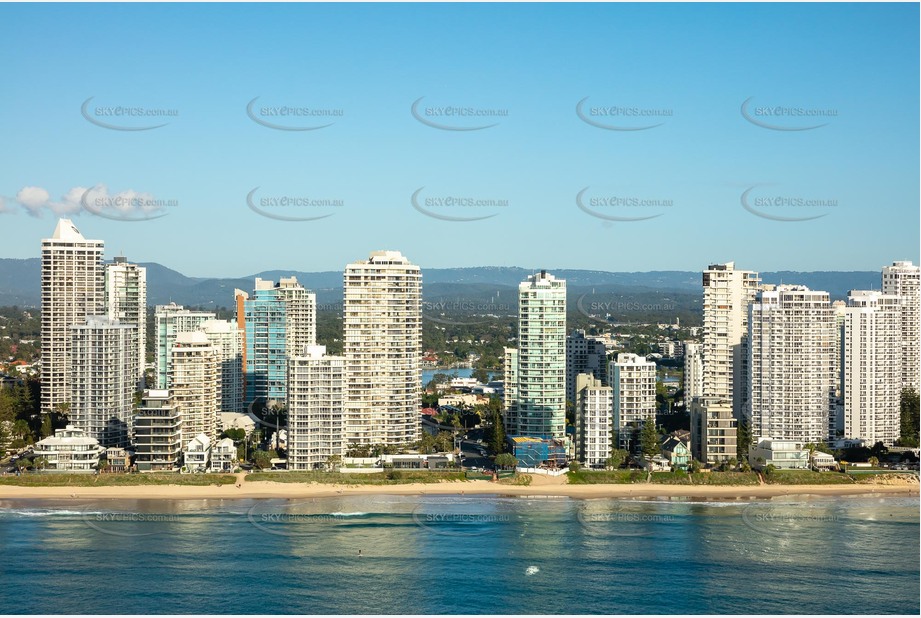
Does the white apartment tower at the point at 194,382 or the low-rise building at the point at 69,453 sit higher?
the white apartment tower at the point at 194,382

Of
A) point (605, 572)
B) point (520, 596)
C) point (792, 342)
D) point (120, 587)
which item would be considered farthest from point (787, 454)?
point (120, 587)

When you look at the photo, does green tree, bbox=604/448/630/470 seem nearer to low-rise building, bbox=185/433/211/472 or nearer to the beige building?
the beige building

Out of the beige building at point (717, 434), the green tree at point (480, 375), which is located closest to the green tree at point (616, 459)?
the beige building at point (717, 434)

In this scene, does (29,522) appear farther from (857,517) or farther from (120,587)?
(857,517)

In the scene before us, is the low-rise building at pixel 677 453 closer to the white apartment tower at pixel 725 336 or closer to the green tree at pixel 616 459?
the green tree at pixel 616 459

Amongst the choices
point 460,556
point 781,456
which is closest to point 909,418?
point 781,456

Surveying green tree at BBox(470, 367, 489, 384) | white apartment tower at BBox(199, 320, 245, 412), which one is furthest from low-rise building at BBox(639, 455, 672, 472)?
green tree at BBox(470, 367, 489, 384)

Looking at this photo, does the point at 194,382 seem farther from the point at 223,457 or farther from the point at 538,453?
the point at 538,453
